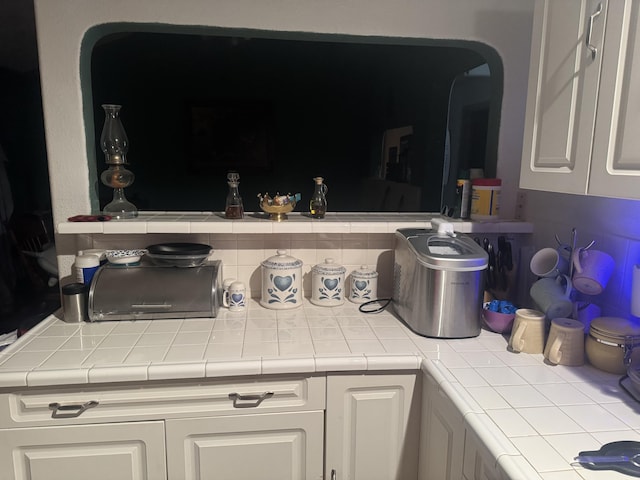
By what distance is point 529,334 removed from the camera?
148 centimetres

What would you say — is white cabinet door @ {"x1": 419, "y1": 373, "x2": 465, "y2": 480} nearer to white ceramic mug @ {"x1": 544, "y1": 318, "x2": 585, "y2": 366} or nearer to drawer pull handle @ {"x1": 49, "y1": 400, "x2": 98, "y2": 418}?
white ceramic mug @ {"x1": 544, "y1": 318, "x2": 585, "y2": 366}

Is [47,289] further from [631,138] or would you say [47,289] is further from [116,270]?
[631,138]

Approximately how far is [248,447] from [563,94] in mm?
1385

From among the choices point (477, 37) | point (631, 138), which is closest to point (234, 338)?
point (631, 138)

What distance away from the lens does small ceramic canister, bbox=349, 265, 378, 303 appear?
75.1 inches

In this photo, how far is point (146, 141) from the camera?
1.95m

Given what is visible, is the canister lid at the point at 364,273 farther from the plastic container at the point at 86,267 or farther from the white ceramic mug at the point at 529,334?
the plastic container at the point at 86,267

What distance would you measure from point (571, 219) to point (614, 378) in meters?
0.59

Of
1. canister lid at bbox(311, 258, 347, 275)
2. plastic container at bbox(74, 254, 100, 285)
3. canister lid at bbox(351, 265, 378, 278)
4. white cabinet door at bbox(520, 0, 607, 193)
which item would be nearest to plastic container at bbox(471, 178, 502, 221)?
white cabinet door at bbox(520, 0, 607, 193)

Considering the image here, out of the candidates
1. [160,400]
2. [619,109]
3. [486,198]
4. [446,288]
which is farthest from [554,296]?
[160,400]

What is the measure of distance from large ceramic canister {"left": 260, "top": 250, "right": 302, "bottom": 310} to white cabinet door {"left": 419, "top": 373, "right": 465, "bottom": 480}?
1.97ft

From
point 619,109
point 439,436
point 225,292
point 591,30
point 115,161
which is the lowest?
point 439,436

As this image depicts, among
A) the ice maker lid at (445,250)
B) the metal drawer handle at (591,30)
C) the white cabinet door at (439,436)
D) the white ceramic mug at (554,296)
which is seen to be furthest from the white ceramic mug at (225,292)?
the metal drawer handle at (591,30)

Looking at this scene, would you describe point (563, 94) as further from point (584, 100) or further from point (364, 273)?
point (364, 273)
